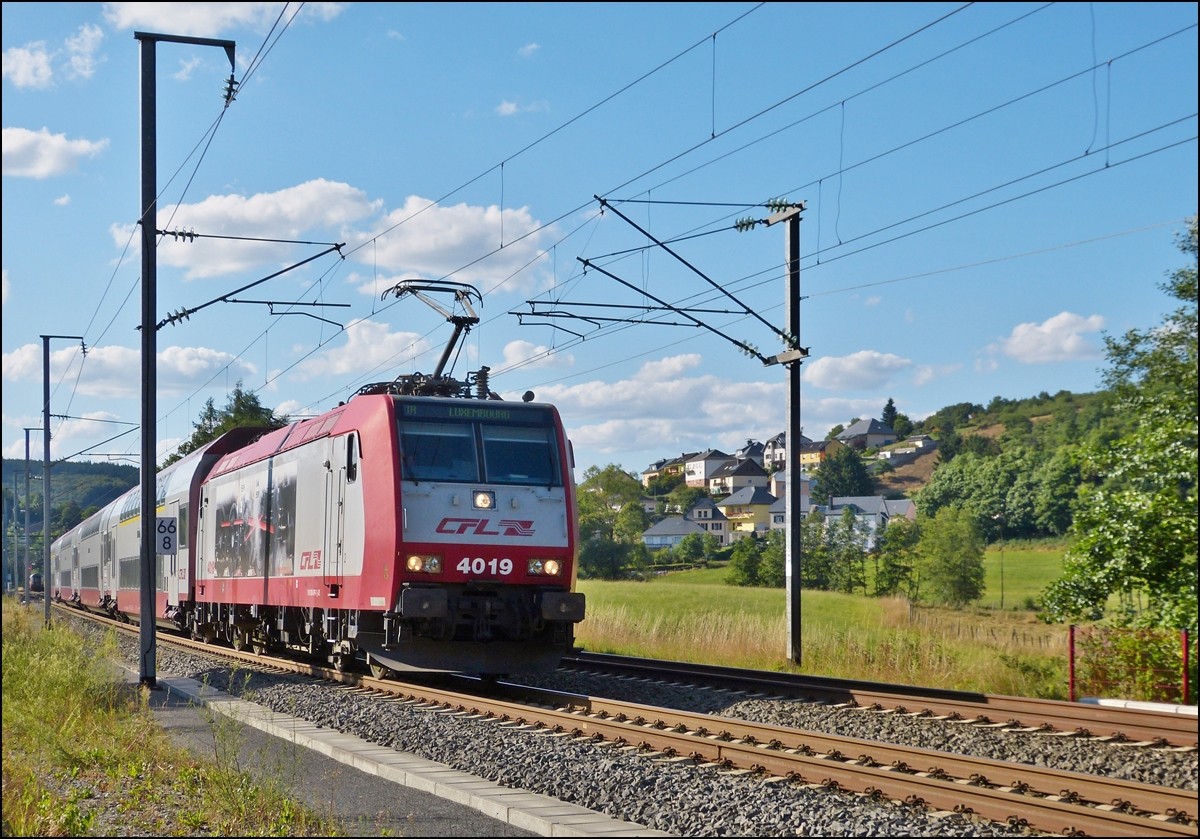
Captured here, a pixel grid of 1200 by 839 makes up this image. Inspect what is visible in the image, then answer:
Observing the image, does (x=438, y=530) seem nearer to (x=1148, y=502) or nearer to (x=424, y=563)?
(x=424, y=563)

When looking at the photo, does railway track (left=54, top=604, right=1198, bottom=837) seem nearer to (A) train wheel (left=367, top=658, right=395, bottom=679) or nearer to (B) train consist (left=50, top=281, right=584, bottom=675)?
(B) train consist (left=50, top=281, right=584, bottom=675)

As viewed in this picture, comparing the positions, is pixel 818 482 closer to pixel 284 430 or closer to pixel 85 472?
pixel 85 472

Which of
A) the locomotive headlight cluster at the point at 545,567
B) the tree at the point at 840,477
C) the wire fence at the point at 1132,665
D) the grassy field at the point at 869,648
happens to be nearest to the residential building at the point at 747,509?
the tree at the point at 840,477

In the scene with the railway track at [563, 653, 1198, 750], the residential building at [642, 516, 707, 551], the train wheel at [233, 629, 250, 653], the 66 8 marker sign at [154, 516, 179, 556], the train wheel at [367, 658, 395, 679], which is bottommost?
the residential building at [642, 516, 707, 551]

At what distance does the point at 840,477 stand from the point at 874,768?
142m

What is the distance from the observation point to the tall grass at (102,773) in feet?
26.6

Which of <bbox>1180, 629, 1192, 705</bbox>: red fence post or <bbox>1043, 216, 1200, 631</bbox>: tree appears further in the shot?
<bbox>1043, 216, 1200, 631</bbox>: tree

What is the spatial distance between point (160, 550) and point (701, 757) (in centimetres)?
1156

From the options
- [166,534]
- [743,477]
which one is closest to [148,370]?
[166,534]

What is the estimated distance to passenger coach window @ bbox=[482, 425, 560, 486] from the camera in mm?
16406

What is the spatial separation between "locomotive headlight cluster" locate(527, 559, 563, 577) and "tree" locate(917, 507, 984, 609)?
6490cm

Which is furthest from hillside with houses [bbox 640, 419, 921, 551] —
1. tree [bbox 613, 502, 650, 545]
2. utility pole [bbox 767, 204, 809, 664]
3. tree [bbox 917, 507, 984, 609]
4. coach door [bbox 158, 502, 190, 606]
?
utility pole [bbox 767, 204, 809, 664]

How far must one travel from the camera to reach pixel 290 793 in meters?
8.91

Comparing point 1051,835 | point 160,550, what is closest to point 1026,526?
point 160,550
